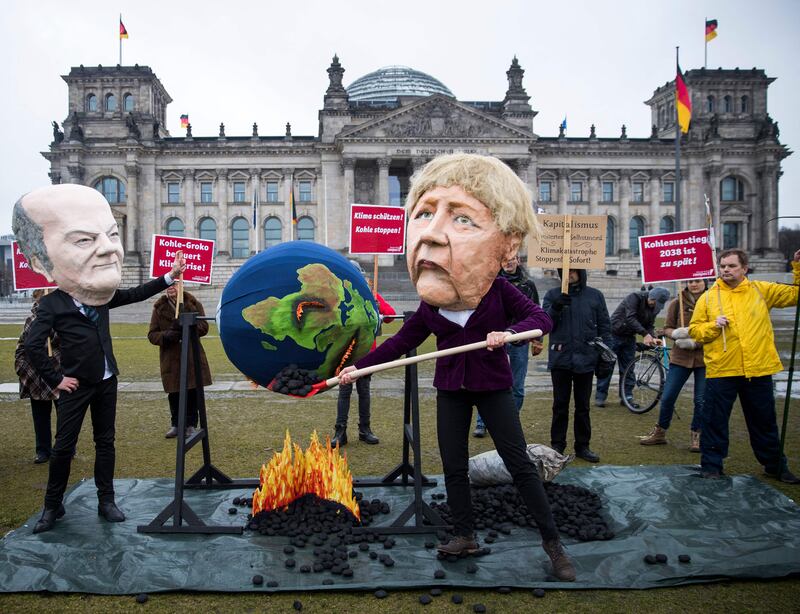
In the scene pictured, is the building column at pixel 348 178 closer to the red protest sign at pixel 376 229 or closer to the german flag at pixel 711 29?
the german flag at pixel 711 29

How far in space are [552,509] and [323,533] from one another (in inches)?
73.0

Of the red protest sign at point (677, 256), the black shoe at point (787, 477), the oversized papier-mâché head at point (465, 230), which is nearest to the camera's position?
the oversized papier-mâché head at point (465, 230)

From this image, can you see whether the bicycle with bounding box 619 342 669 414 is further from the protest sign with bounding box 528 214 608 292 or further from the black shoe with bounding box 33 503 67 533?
the black shoe with bounding box 33 503 67 533

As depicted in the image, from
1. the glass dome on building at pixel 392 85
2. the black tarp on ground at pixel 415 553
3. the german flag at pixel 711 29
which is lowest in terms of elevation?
the black tarp on ground at pixel 415 553

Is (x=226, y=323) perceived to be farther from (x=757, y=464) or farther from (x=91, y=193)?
(x=757, y=464)

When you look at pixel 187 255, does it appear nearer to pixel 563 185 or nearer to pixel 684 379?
pixel 684 379

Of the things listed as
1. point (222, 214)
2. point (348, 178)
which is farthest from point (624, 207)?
point (222, 214)

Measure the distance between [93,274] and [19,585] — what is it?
2152 mm

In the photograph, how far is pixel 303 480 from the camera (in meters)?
5.09

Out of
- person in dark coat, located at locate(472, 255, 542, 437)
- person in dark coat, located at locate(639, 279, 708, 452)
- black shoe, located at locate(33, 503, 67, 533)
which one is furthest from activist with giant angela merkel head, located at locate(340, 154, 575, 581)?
person in dark coat, located at locate(639, 279, 708, 452)

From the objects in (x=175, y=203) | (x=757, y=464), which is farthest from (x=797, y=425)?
(x=175, y=203)

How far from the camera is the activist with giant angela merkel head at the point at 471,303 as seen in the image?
3.92 m

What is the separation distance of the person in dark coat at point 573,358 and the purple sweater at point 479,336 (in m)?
2.62

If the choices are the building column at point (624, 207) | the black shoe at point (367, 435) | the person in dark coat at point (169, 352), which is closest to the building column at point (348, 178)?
the building column at point (624, 207)
